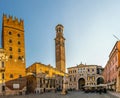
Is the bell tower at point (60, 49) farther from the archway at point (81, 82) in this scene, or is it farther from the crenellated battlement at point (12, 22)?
the crenellated battlement at point (12, 22)

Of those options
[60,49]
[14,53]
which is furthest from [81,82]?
[14,53]

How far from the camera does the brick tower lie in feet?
170

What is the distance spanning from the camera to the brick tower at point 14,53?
51.8 m

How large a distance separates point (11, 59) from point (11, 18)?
11.4 m

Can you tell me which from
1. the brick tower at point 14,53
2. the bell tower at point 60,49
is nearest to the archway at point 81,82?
the bell tower at point 60,49

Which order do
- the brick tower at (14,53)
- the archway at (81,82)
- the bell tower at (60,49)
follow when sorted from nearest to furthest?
the brick tower at (14,53), the bell tower at (60,49), the archway at (81,82)

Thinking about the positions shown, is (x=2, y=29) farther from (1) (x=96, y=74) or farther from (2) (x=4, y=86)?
(1) (x=96, y=74)

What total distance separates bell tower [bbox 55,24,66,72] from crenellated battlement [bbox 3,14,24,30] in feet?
139

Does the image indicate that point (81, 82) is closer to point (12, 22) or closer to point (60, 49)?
point (60, 49)

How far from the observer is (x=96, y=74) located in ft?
326

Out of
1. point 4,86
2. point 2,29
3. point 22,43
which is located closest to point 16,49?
point 22,43

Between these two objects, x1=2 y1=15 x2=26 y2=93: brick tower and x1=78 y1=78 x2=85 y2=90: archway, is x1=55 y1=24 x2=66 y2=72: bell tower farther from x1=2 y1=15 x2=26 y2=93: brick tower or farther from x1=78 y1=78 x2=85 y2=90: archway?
x1=2 y1=15 x2=26 y2=93: brick tower

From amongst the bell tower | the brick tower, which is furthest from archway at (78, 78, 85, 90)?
the brick tower

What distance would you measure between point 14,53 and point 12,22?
8462mm
